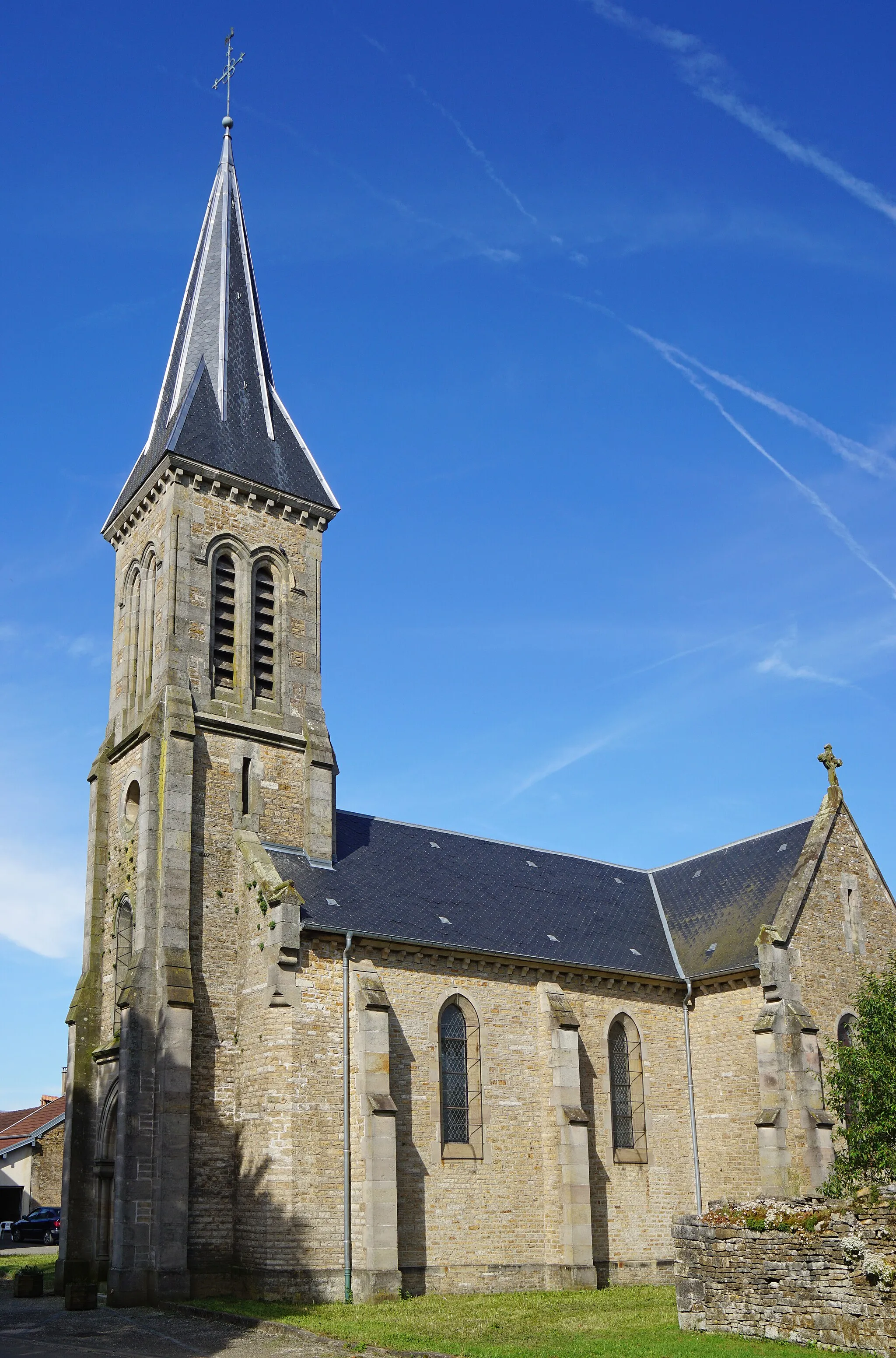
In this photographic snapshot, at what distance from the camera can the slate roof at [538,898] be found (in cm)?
2861

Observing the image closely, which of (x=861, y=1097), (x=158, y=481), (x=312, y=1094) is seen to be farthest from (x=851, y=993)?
(x=158, y=481)

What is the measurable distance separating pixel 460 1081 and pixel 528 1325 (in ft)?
21.9

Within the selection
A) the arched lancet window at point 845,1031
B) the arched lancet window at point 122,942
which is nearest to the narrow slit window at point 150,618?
the arched lancet window at point 122,942

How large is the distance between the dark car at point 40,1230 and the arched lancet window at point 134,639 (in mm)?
23526

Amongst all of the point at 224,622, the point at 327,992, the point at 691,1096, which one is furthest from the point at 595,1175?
the point at 224,622

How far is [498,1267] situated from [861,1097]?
8.53 m

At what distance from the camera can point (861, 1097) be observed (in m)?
25.2

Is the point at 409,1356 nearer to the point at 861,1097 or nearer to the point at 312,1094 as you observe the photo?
the point at 312,1094

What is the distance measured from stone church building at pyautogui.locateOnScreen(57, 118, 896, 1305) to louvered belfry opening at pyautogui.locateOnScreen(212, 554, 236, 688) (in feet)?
0.23

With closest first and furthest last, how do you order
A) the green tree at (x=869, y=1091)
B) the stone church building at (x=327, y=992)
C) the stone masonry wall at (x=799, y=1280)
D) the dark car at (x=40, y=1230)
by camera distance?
the stone masonry wall at (x=799, y=1280) → the green tree at (x=869, y=1091) → the stone church building at (x=327, y=992) → the dark car at (x=40, y=1230)

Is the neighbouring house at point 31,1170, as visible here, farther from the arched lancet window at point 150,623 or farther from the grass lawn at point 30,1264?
the arched lancet window at point 150,623

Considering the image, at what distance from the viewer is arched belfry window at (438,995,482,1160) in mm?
27203

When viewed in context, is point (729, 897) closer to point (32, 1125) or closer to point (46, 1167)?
point (46, 1167)

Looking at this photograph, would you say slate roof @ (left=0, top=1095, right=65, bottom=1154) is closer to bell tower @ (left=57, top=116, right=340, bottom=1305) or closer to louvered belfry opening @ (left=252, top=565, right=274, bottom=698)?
bell tower @ (left=57, top=116, right=340, bottom=1305)
